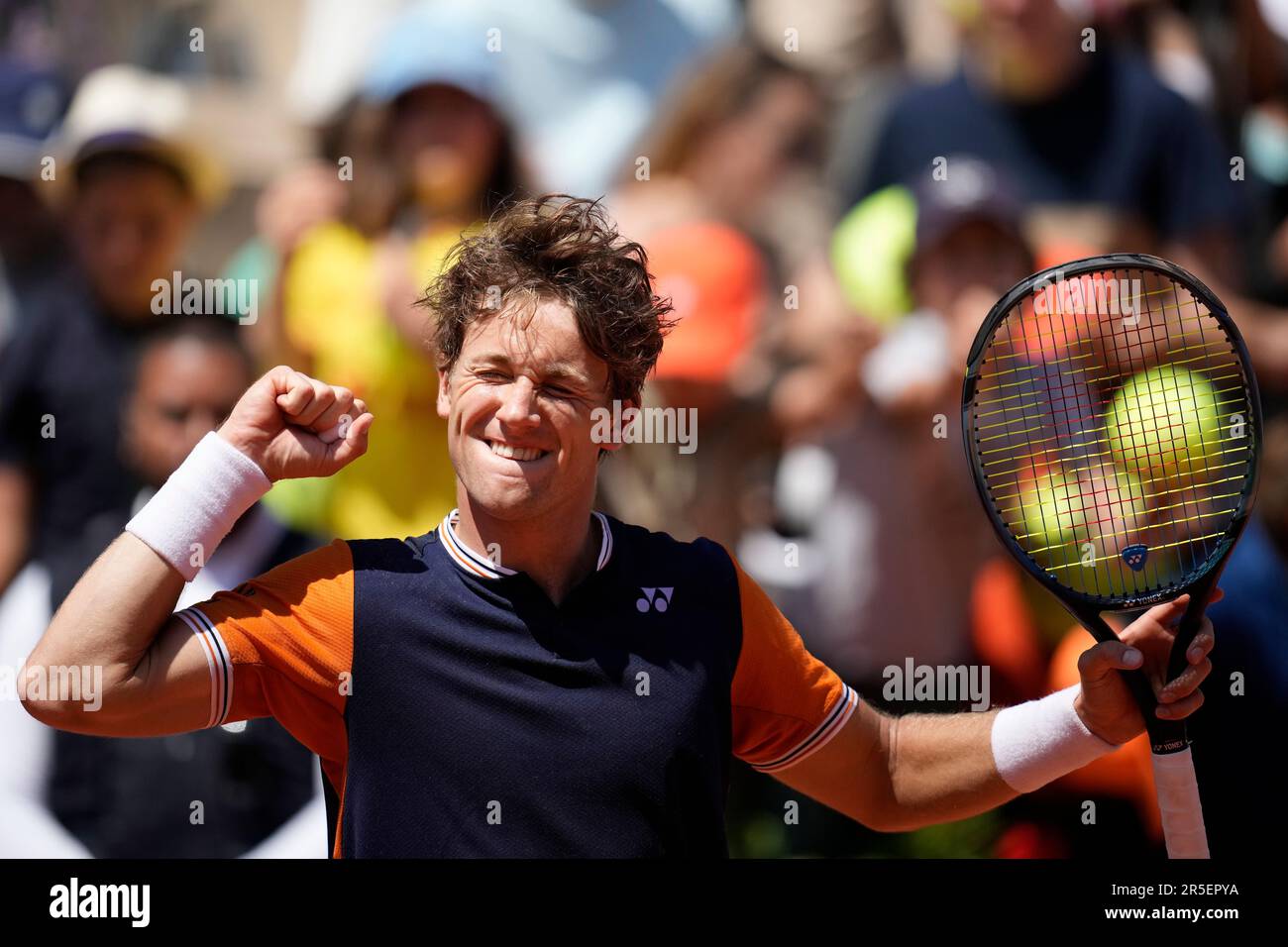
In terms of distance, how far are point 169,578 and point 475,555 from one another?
20.6 inches

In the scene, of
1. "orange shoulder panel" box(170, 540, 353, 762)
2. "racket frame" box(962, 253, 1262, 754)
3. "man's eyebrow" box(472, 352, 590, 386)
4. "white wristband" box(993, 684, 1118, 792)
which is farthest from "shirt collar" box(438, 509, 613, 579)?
"white wristband" box(993, 684, 1118, 792)

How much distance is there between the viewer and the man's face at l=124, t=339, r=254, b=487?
519 cm

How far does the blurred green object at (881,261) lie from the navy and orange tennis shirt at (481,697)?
2698 mm

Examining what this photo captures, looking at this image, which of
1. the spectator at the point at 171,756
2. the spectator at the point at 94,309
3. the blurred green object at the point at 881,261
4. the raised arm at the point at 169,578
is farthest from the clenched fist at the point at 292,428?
the blurred green object at the point at 881,261

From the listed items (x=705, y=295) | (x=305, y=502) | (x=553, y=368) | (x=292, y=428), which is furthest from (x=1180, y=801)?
(x=305, y=502)

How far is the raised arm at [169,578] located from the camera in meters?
2.64

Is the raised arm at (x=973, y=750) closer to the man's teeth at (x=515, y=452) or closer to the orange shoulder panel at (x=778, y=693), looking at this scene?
the orange shoulder panel at (x=778, y=693)

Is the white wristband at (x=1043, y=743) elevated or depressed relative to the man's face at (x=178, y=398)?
depressed

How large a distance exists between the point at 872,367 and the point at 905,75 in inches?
44.8

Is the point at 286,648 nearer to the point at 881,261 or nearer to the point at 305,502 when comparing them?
the point at 305,502

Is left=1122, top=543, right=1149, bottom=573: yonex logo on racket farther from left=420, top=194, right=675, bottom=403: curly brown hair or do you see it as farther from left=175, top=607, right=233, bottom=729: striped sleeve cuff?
left=175, top=607, right=233, bottom=729: striped sleeve cuff

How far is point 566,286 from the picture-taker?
2941mm
